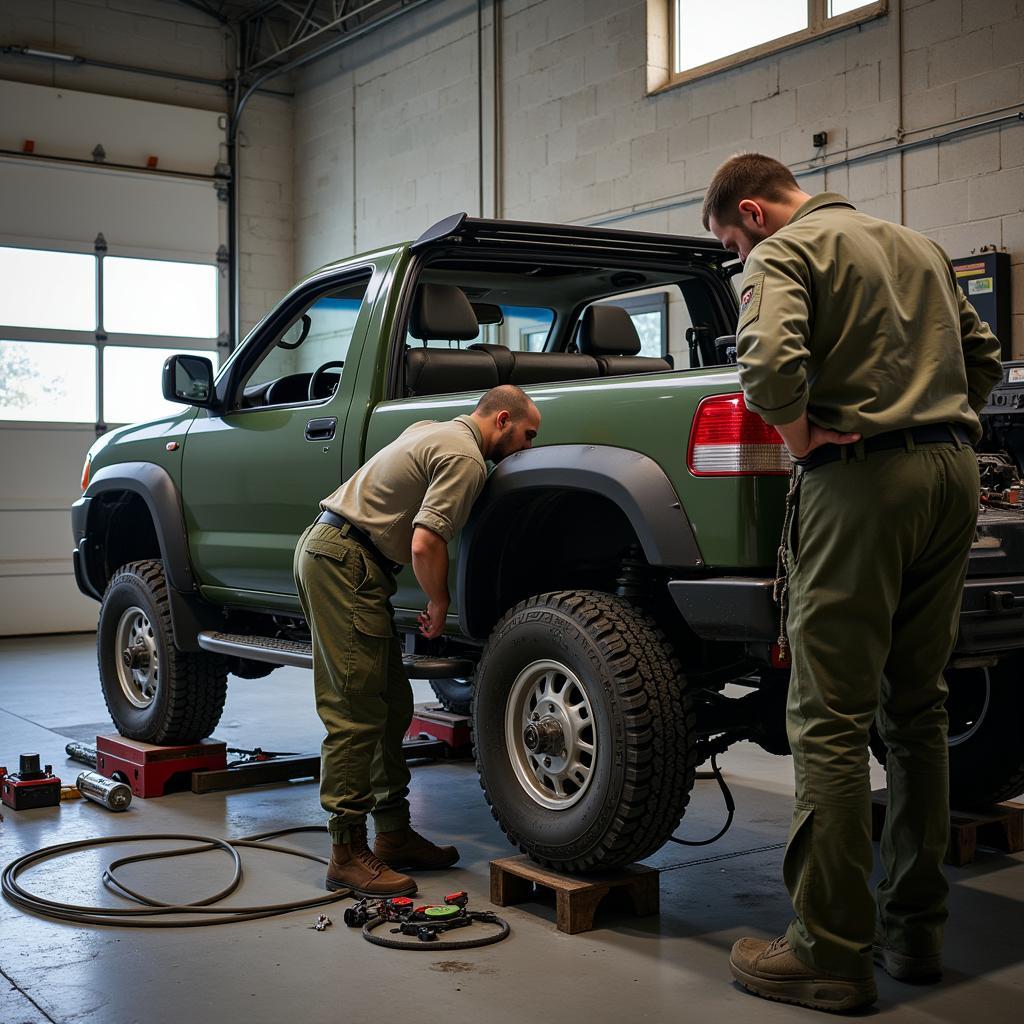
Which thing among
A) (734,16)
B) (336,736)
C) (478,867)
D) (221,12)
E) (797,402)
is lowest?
(478,867)

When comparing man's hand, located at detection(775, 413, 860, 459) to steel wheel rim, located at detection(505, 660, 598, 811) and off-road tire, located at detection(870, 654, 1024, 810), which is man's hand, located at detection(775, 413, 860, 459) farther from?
off-road tire, located at detection(870, 654, 1024, 810)

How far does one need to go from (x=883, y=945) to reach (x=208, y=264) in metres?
11.6

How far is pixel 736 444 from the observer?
3.24 meters

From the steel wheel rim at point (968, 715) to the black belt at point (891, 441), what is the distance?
1.65 m

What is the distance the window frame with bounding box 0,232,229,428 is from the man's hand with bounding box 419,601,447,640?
8572 millimetres

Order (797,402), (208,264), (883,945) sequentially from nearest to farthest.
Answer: (797,402), (883,945), (208,264)

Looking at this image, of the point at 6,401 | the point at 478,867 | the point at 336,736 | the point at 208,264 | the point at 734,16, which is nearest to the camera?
the point at 336,736

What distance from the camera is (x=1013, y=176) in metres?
7.34

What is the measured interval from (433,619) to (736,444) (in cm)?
111

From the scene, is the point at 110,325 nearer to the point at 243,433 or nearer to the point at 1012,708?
the point at 243,433

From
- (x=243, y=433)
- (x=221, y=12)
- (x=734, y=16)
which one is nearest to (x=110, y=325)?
(x=221, y=12)

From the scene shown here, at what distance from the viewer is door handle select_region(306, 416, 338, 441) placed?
183 inches

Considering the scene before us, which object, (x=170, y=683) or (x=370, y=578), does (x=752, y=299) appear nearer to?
(x=370, y=578)

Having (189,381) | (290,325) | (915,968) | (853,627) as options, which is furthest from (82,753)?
(853,627)
